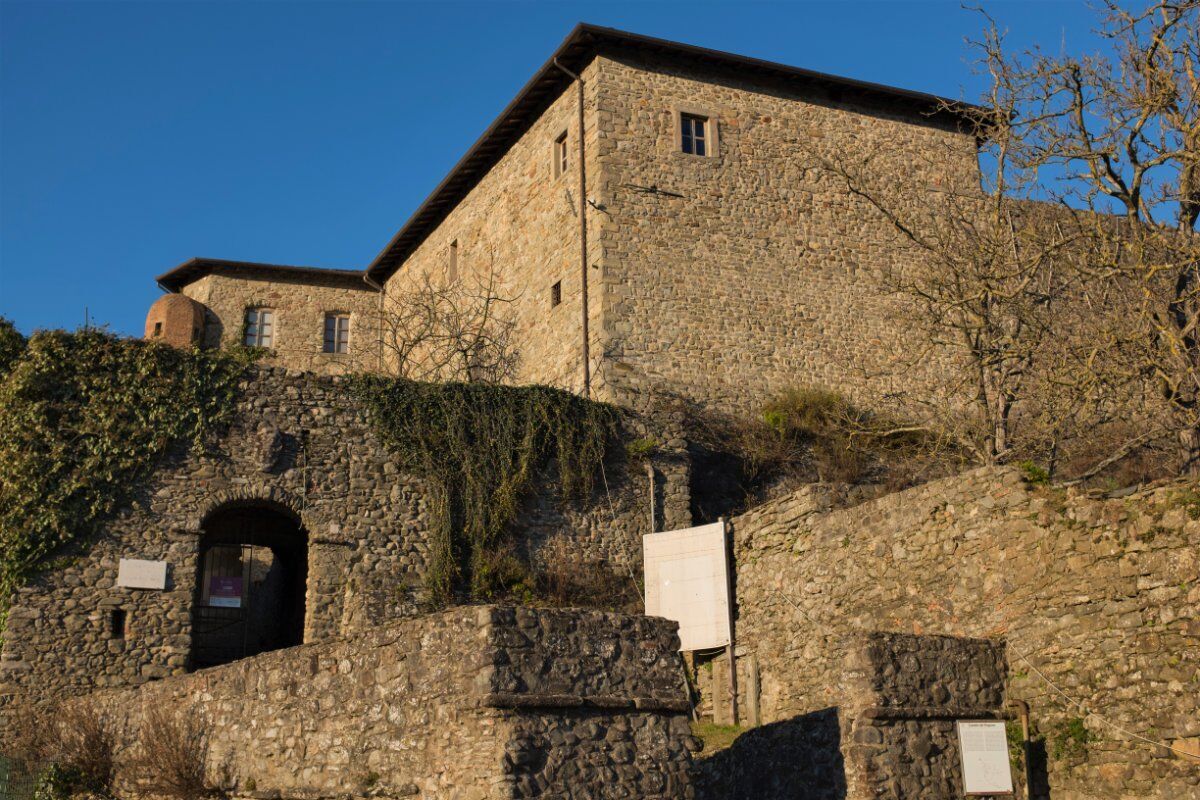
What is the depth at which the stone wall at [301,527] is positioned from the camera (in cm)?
1594

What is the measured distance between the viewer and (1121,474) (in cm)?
1820

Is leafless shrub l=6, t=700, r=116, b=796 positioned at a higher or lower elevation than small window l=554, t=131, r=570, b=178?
lower

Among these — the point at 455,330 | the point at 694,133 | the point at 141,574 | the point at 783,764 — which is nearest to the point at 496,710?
the point at 783,764

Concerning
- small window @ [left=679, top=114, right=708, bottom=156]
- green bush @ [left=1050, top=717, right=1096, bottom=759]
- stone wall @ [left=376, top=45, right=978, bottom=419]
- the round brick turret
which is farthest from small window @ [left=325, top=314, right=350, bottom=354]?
green bush @ [left=1050, top=717, right=1096, bottom=759]

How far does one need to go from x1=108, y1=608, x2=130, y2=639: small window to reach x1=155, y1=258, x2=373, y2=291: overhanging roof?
14043 mm

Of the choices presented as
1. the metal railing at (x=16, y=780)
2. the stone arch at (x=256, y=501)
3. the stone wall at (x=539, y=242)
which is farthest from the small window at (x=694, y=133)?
the metal railing at (x=16, y=780)

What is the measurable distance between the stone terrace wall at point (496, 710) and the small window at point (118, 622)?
740cm

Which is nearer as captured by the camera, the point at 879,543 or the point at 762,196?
the point at 879,543

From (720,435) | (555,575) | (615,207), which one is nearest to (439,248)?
(615,207)

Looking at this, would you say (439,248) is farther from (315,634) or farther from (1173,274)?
(1173,274)

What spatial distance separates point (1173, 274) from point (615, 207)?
952cm

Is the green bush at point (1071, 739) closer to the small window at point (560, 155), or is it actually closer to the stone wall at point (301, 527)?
the stone wall at point (301, 527)

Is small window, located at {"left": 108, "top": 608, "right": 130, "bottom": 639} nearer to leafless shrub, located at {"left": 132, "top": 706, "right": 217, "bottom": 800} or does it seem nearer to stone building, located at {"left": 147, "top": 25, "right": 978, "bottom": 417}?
leafless shrub, located at {"left": 132, "top": 706, "right": 217, "bottom": 800}

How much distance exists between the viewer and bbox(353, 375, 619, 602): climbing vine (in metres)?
17.6
